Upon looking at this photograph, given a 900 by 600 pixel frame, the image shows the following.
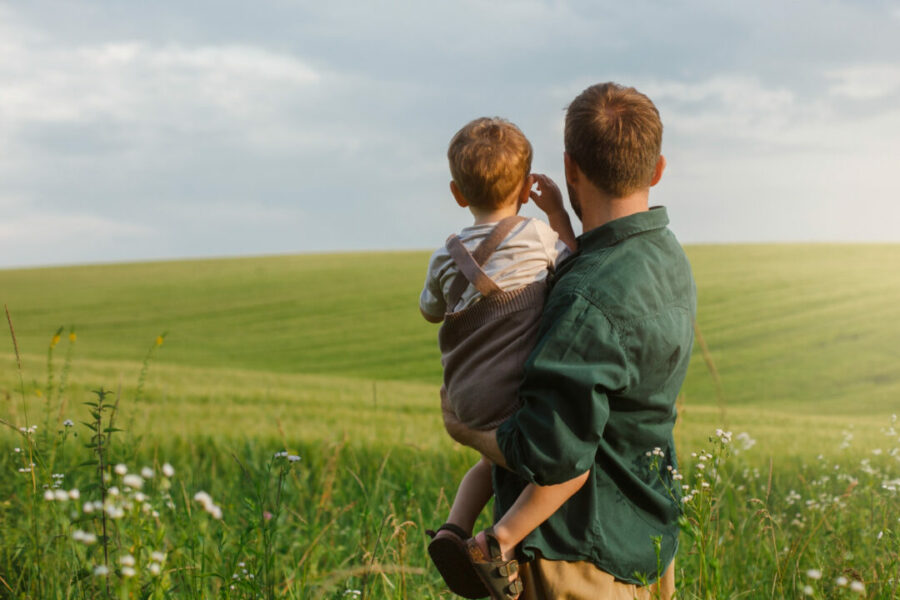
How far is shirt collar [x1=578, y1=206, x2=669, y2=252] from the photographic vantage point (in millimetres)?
2389

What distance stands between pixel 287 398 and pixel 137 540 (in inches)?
421

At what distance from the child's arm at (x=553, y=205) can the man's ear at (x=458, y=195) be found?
23 centimetres

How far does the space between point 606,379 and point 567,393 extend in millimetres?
115

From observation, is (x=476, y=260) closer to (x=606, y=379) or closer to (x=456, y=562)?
(x=606, y=379)

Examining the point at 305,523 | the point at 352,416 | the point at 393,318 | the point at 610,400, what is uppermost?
the point at 610,400

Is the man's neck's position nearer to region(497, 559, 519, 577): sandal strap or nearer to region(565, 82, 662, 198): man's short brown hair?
region(565, 82, 662, 198): man's short brown hair

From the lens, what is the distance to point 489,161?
8.24ft

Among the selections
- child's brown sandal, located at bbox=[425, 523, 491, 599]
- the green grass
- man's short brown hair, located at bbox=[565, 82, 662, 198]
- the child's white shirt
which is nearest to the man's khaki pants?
child's brown sandal, located at bbox=[425, 523, 491, 599]

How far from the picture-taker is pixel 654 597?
2.59 metres

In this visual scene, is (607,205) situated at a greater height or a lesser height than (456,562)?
greater

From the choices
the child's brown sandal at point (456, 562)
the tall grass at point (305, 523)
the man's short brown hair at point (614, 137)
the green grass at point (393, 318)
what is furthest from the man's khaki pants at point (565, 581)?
the green grass at point (393, 318)

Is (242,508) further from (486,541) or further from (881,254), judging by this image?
(881,254)

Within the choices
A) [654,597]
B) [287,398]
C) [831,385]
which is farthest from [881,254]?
[654,597]

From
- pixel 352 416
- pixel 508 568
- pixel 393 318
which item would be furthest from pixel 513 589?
pixel 393 318
